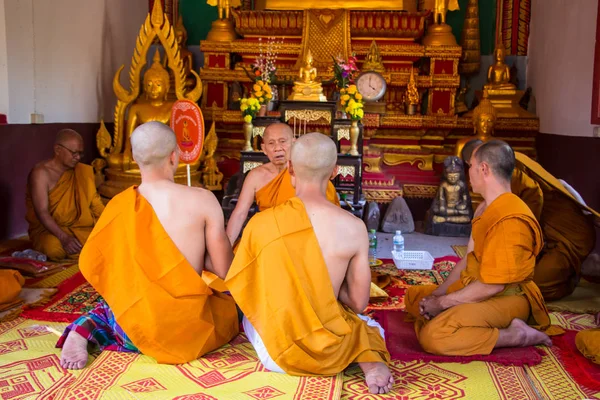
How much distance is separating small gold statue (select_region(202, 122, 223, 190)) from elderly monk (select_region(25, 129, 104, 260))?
2.08m

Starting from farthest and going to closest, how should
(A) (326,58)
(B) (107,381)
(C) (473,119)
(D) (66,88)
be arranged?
(A) (326,58) → (C) (473,119) → (D) (66,88) → (B) (107,381)

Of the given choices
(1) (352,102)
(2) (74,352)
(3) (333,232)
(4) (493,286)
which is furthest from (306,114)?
(2) (74,352)

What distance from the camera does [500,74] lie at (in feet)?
25.2

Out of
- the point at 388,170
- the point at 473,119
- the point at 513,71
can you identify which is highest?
the point at 513,71

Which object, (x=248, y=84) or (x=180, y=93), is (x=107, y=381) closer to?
(x=180, y=93)

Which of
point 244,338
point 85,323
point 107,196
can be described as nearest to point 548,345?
point 244,338

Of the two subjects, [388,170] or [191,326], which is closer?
[191,326]

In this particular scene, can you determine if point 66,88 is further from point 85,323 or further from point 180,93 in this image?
point 85,323

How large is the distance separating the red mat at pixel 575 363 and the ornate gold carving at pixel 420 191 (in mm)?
3999

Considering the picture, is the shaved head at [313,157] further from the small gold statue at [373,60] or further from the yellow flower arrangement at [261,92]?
the small gold statue at [373,60]

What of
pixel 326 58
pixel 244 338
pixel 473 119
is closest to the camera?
pixel 244 338

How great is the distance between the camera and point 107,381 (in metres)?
2.84

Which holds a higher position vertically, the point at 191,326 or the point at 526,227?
the point at 526,227

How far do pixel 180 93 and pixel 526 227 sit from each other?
5131 mm
